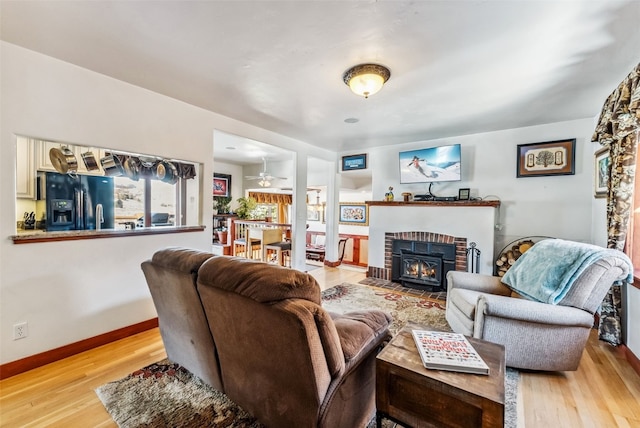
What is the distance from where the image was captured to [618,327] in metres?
2.37

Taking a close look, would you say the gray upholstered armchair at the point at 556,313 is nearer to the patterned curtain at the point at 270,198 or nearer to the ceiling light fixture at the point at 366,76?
the ceiling light fixture at the point at 366,76

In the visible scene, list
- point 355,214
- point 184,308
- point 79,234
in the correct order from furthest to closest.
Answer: point 355,214 → point 79,234 → point 184,308

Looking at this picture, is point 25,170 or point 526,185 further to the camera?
point 526,185

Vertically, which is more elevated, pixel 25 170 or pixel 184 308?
pixel 25 170

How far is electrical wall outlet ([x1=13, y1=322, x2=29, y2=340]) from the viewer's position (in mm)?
1999

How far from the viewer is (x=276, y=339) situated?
1.18 m

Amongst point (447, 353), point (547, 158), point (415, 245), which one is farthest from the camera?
point (415, 245)

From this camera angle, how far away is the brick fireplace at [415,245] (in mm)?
4096

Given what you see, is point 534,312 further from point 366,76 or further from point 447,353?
point 366,76

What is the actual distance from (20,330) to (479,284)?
12.9 feet

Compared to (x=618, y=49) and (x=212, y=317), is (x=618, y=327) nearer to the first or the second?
(x=618, y=49)

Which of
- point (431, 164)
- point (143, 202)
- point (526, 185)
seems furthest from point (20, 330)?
point (526, 185)

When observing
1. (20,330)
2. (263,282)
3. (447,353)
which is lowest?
(20,330)

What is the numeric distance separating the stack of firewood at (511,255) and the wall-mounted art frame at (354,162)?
268cm
